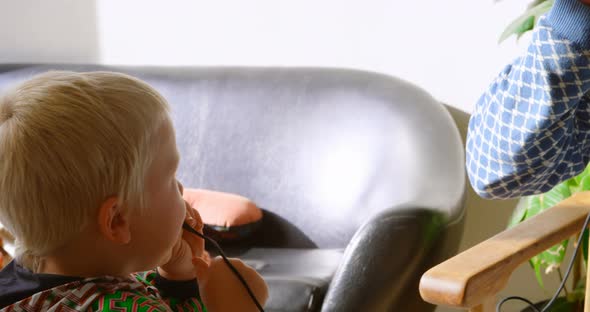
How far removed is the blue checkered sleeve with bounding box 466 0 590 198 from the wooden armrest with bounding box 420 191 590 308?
0.06m

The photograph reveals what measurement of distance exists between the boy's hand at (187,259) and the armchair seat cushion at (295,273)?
639 mm

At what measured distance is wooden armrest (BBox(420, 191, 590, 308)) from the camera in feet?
3.30

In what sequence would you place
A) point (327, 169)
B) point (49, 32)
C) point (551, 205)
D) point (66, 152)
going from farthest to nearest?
point (49, 32), point (327, 169), point (551, 205), point (66, 152)

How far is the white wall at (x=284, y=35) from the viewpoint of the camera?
2.27 m

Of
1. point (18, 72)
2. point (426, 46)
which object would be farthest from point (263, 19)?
point (18, 72)

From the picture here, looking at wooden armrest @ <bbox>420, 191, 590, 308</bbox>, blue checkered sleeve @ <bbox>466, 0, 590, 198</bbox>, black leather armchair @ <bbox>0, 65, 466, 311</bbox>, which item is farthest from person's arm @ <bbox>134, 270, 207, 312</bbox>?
black leather armchair @ <bbox>0, 65, 466, 311</bbox>

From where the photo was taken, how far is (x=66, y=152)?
0.88 meters

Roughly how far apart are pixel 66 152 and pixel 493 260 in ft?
1.81

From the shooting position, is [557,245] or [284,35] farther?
[284,35]

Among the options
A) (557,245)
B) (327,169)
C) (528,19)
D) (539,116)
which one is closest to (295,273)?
(327,169)

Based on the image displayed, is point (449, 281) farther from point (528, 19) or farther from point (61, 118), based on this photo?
point (528, 19)

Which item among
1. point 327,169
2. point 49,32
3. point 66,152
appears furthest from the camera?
point 49,32

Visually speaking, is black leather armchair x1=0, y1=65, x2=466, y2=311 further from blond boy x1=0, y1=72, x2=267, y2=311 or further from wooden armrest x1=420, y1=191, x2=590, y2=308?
blond boy x1=0, y1=72, x2=267, y2=311

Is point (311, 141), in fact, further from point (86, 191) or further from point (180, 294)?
point (86, 191)
